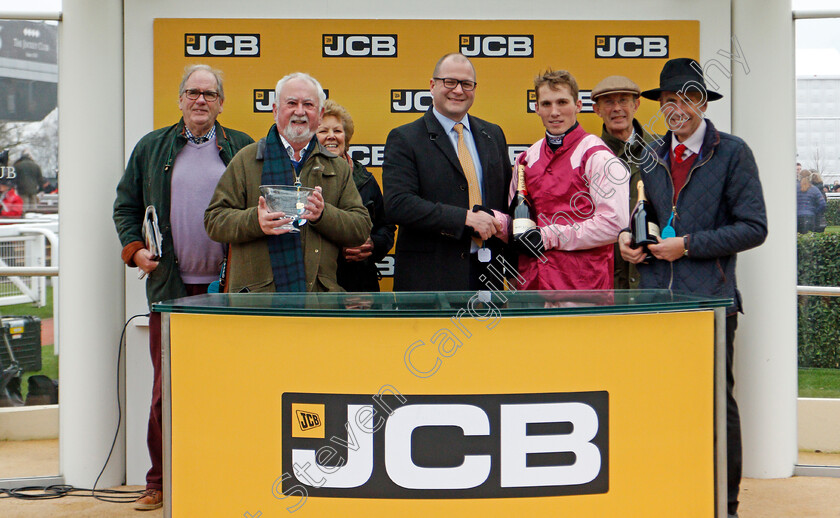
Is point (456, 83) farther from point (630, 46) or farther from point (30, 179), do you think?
point (30, 179)

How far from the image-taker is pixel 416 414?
89.9 inches

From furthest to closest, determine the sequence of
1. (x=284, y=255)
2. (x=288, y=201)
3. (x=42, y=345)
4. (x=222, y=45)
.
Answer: (x=42, y=345) < (x=222, y=45) < (x=284, y=255) < (x=288, y=201)

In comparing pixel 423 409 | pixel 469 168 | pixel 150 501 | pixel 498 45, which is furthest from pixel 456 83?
pixel 150 501

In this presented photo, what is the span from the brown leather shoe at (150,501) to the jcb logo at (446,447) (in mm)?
Answer: 2111

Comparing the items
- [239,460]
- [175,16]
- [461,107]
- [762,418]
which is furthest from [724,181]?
[175,16]

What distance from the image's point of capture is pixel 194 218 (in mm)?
3959

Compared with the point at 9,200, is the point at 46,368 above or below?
below

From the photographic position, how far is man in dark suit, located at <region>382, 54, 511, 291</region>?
12.3 ft

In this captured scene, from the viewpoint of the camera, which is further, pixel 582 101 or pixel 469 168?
pixel 582 101

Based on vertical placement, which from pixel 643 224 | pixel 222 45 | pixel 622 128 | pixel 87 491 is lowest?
pixel 87 491

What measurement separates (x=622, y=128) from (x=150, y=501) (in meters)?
3.04

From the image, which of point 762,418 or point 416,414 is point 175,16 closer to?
point 416,414

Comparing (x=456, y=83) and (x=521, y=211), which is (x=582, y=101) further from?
(x=521, y=211)

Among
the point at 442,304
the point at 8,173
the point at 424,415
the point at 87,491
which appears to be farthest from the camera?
the point at 8,173
